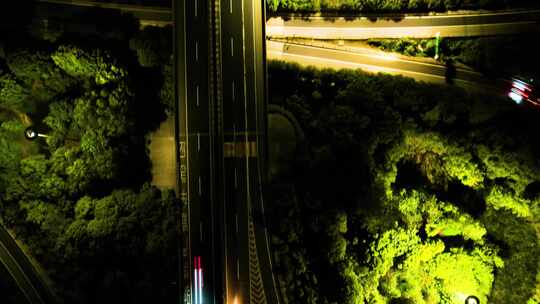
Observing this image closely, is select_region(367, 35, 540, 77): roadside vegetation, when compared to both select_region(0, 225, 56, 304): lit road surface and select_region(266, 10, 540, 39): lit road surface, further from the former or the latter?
select_region(0, 225, 56, 304): lit road surface

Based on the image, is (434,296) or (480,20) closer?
(434,296)

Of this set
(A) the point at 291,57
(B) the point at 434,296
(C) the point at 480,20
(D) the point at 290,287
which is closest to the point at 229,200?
(D) the point at 290,287

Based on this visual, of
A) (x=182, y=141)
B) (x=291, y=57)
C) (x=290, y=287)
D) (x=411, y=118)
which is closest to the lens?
(x=290, y=287)

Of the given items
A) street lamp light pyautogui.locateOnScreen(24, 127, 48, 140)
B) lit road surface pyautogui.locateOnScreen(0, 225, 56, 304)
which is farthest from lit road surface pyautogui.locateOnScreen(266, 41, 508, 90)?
lit road surface pyautogui.locateOnScreen(0, 225, 56, 304)

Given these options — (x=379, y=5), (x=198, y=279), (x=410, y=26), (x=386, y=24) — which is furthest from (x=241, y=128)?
(x=410, y=26)

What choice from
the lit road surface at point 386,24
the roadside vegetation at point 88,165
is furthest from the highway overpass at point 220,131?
the lit road surface at point 386,24

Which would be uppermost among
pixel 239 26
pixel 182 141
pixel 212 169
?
pixel 239 26

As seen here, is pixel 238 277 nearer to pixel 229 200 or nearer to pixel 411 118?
pixel 229 200
